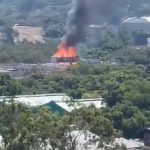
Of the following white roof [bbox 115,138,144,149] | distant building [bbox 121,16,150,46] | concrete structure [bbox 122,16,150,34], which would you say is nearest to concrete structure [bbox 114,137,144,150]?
white roof [bbox 115,138,144,149]

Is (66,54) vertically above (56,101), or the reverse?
(66,54)

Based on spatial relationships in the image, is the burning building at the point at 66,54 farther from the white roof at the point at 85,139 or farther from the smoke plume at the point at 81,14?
the white roof at the point at 85,139

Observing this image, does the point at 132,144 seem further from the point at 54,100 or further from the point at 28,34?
the point at 28,34

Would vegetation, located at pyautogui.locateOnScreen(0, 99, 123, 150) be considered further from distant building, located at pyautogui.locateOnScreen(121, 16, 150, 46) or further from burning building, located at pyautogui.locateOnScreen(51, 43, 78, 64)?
distant building, located at pyautogui.locateOnScreen(121, 16, 150, 46)

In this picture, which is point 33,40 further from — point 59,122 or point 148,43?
point 59,122

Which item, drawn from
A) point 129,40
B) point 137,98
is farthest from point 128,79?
point 129,40

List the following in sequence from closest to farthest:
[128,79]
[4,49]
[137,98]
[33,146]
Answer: [33,146], [137,98], [128,79], [4,49]

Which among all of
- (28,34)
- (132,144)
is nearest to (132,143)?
(132,144)
